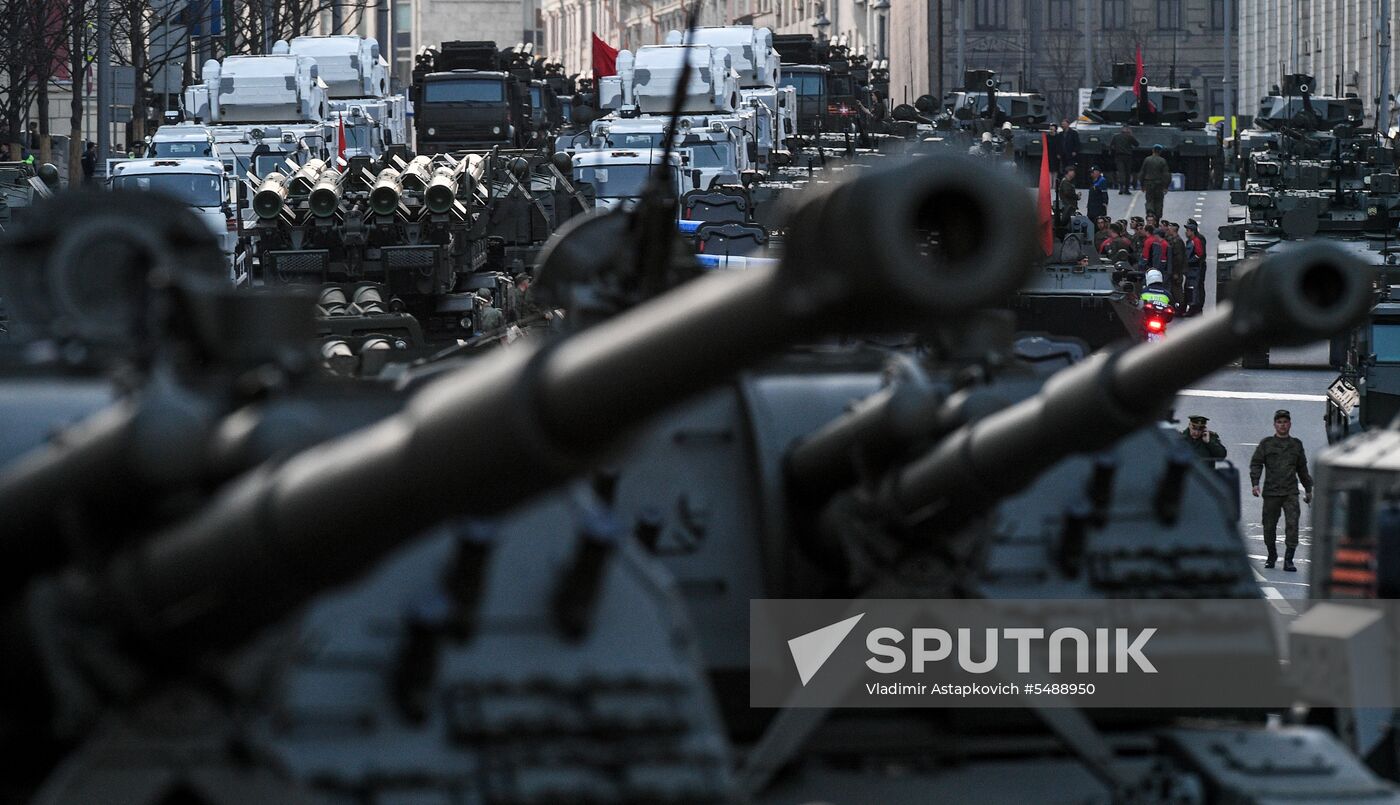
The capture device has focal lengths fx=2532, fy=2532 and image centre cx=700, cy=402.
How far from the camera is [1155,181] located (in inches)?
1845

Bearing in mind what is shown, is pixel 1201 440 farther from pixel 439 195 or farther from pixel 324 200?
pixel 324 200

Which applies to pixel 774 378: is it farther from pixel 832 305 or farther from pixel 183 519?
pixel 832 305

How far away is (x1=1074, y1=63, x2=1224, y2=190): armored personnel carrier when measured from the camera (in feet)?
187

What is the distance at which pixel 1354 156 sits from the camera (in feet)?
142

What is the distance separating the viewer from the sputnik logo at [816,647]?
8.34m

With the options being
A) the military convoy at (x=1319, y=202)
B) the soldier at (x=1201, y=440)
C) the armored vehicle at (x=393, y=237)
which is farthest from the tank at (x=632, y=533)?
the military convoy at (x=1319, y=202)

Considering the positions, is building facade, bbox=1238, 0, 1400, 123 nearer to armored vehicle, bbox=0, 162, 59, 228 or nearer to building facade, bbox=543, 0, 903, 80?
building facade, bbox=543, 0, 903, 80

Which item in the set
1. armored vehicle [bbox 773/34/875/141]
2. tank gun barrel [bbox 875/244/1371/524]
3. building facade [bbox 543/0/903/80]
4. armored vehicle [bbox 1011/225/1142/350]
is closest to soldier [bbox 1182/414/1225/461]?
armored vehicle [bbox 1011/225/1142/350]

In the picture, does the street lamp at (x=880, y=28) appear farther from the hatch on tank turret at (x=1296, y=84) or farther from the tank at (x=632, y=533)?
the tank at (x=632, y=533)

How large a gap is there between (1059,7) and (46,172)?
6756 centimetres

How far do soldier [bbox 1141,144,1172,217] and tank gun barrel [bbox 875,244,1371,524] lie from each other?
39.5 metres

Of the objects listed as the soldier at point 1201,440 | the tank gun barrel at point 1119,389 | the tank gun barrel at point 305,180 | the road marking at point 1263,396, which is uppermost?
the tank gun barrel at point 305,180

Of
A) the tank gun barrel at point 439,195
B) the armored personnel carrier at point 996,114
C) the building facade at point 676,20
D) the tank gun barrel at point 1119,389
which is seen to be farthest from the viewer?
the building facade at point 676,20

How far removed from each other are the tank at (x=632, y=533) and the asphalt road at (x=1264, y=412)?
9.50m
